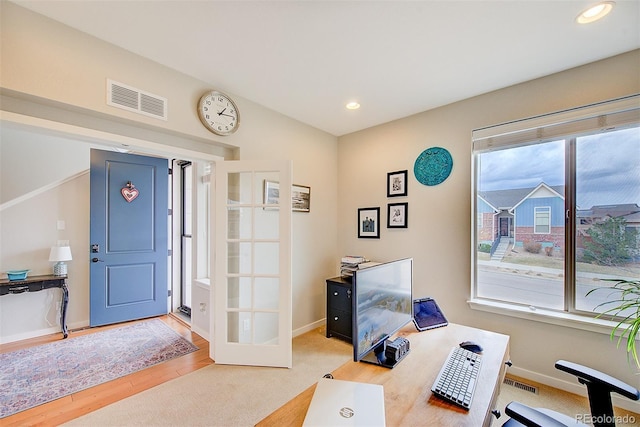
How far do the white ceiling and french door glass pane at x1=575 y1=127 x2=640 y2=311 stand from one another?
0.68 meters

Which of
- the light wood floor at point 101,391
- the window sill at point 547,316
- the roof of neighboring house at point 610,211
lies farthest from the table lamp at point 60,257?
the roof of neighboring house at point 610,211

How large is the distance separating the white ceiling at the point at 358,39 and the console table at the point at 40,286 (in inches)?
116

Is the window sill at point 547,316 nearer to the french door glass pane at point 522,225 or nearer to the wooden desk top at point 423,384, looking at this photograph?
the french door glass pane at point 522,225

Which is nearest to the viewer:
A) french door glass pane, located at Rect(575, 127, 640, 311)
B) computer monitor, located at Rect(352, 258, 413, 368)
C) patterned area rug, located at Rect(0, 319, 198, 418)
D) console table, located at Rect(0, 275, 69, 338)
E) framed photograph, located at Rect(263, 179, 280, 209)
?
computer monitor, located at Rect(352, 258, 413, 368)

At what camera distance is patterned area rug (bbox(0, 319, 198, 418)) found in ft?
6.88

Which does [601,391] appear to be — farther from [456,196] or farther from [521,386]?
[456,196]

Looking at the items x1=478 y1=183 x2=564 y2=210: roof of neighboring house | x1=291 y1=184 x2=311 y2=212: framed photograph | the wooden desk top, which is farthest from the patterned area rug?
x1=478 y1=183 x2=564 y2=210: roof of neighboring house

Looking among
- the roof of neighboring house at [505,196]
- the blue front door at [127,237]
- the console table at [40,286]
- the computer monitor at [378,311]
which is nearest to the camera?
the computer monitor at [378,311]

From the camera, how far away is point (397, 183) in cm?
309

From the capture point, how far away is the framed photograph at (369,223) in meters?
3.28

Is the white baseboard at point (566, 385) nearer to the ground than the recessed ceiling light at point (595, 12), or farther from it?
nearer to the ground

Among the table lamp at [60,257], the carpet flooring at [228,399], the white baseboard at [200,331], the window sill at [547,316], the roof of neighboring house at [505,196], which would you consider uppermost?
the roof of neighboring house at [505,196]

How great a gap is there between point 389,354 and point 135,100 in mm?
2389

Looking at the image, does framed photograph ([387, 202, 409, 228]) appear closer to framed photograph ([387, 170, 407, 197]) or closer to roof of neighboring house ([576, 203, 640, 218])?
framed photograph ([387, 170, 407, 197])
